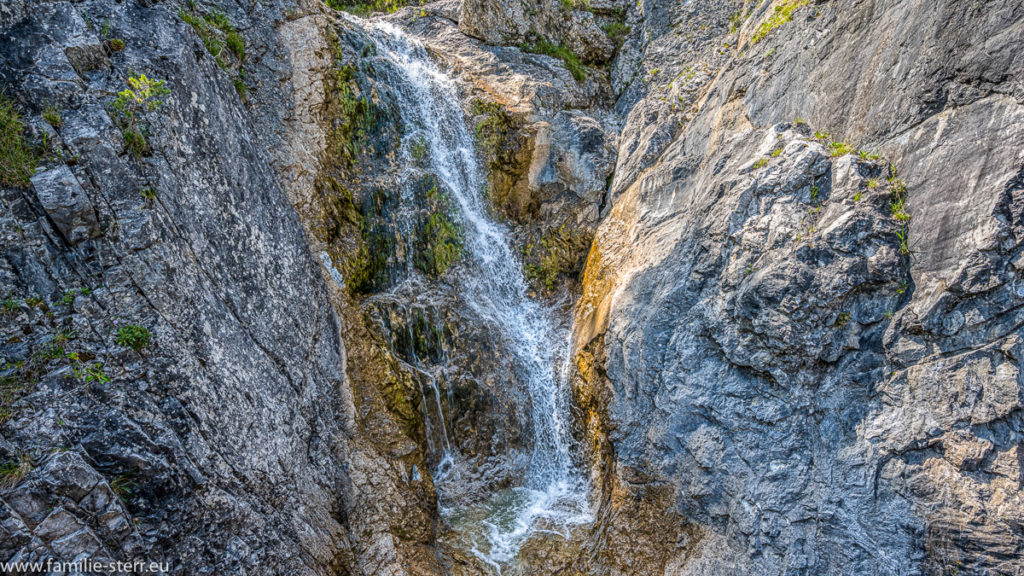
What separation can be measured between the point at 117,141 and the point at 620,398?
781 cm

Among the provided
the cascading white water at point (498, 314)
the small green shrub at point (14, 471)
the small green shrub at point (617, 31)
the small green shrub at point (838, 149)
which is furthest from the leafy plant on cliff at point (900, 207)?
the small green shrub at point (617, 31)

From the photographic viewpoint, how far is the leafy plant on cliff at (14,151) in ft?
14.0

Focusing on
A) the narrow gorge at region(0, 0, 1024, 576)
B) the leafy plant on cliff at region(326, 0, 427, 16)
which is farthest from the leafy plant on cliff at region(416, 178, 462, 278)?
the leafy plant on cliff at region(326, 0, 427, 16)

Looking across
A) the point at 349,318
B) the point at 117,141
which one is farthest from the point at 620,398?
the point at 117,141

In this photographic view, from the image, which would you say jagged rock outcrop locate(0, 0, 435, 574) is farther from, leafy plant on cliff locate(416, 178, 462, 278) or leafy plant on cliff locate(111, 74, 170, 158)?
→ leafy plant on cliff locate(416, 178, 462, 278)

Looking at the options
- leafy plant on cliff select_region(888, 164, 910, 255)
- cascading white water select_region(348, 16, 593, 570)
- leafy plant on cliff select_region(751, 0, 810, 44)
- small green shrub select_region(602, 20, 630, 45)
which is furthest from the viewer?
small green shrub select_region(602, 20, 630, 45)

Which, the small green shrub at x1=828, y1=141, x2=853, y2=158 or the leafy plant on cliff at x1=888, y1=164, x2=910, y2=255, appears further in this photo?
the small green shrub at x1=828, y1=141, x2=853, y2=158

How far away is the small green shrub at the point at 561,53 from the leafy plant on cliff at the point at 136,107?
33.6 feet

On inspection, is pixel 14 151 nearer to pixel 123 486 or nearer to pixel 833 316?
pixel 123 486

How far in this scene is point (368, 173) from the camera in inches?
384

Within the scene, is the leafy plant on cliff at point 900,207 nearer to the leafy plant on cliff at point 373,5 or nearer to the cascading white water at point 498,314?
the cascading white water at point 498,314

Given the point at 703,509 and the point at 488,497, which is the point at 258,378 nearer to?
the point at 488,497

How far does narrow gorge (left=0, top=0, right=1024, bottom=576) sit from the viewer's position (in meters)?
4.50

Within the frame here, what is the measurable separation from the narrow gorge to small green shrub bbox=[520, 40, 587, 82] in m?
2.94
